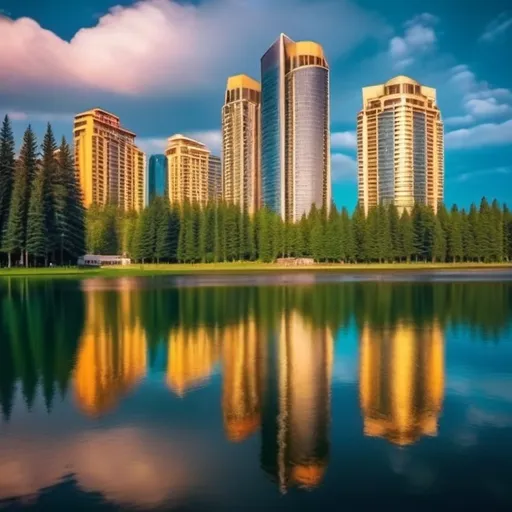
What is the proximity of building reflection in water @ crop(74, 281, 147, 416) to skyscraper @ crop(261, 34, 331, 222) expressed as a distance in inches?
5782

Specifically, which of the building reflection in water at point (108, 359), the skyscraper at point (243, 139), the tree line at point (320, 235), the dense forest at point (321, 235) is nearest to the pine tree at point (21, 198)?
the dense forest at point (321, 235)

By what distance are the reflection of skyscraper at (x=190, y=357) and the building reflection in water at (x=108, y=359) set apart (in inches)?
30.3

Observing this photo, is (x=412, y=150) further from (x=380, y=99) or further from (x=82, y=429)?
(x=82, y=429)

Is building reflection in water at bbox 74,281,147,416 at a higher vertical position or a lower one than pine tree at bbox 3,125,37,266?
lower

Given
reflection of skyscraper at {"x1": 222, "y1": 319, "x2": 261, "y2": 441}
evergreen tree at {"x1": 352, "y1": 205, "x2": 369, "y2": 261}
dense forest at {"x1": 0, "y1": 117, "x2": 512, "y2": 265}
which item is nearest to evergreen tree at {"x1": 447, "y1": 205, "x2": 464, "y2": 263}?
dense forest at {"x1": 0, "y1": 117, "x2": 512, "y2": 265}

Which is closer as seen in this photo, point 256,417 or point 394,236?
point 256,417

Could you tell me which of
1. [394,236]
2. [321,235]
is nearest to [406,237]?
[394,236]

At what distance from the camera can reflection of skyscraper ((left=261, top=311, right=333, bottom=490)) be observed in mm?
7082

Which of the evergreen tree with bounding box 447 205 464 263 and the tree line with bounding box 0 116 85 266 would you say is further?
the evergreen tree with bounding box 447 205 464 263

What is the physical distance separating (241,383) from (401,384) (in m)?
3.27

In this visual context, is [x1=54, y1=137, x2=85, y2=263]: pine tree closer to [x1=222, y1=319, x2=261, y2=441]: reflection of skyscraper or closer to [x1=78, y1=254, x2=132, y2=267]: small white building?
[x1=78, y1=254, x2=132, y2=267]: small white building

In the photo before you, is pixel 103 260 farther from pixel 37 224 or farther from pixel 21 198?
pixel 37 224

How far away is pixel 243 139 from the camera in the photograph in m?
189

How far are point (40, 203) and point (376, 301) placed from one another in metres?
50.8
